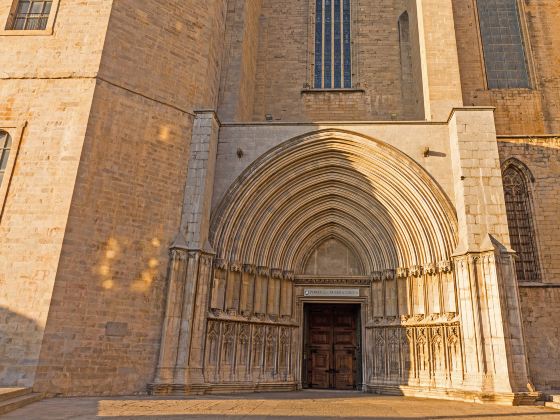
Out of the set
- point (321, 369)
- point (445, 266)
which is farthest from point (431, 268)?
point (321, 369)

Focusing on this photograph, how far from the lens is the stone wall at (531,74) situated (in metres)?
12.1

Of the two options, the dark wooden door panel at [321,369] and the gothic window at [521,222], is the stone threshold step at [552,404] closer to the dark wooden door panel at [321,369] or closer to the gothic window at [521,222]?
the gothic window at [521,222]

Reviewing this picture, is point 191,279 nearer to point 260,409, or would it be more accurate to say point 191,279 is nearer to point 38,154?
point 260,409

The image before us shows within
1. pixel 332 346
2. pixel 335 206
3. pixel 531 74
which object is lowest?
pixel 332 346

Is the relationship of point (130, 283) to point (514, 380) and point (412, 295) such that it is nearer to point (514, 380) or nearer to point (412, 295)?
point (412, 295)

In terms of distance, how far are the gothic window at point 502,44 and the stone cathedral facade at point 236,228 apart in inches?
107

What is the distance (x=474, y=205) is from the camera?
840 cm

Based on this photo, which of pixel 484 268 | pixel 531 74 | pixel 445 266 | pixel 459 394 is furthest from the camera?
pixel 531 74

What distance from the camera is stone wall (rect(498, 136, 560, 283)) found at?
31.5 feet

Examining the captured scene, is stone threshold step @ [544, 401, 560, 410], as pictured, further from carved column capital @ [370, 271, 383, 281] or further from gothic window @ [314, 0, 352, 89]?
gothic window @ [314, 0, 352, 89]

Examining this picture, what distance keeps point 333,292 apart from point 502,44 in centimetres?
947

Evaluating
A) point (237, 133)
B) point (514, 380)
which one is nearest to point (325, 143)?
point (237, 133)

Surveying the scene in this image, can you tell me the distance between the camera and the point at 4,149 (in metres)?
8.26

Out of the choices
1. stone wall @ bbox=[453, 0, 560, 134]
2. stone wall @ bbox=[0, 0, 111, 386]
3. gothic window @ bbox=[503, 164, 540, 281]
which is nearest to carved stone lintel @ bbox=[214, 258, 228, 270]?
stone wall @ bbox=[0, 0, 111, 386]
